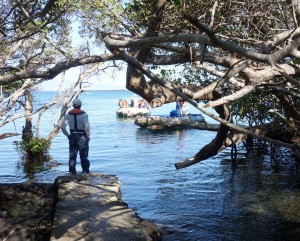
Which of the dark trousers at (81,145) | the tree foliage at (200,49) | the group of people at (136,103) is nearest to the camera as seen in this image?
the tree foliage at (200,49)

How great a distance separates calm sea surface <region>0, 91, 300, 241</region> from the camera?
942 centimetres

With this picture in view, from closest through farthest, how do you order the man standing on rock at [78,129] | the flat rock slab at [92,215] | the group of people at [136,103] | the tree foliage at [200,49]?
the tree foliage at [200,49], the flat rock slab at [92,215], the man standing on rock at [78,129], the group of people at [136,103]

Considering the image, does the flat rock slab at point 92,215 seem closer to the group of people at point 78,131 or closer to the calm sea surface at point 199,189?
the calm sea surface at point 199,189

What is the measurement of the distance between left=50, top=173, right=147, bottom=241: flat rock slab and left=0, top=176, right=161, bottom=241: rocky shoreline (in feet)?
0.59

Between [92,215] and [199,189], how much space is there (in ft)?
21.8

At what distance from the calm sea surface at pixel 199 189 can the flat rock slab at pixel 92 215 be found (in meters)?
1.81

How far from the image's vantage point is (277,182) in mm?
13828

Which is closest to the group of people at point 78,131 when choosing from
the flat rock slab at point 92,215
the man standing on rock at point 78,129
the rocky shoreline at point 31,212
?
the man standing on rock at point 78,129

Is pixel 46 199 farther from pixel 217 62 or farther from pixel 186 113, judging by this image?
pixel 186 113

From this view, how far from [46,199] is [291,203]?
6186mm

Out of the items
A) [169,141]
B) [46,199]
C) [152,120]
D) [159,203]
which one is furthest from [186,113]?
[46,199]

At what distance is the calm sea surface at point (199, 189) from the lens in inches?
371

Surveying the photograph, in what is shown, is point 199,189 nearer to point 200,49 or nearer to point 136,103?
point 200,49

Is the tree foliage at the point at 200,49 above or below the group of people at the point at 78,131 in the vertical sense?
above
